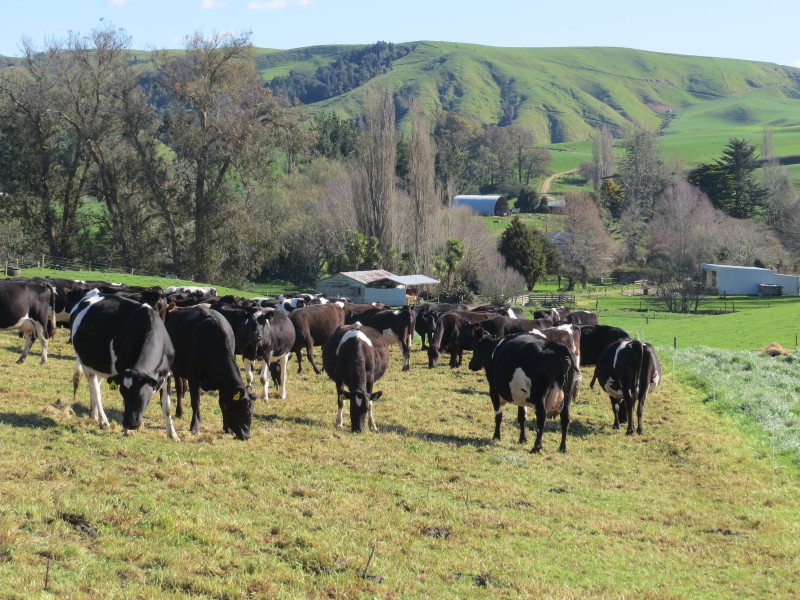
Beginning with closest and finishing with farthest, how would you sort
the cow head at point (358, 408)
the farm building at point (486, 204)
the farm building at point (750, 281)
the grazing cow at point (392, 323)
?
the cow head at point (358, 408) → the grazing cow at point (392, 323) → the farm building at point (750, 281) → the farm building at point (486, 204)

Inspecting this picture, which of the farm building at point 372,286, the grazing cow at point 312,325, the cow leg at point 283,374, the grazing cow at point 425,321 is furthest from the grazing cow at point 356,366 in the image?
the farm building at point 372,286

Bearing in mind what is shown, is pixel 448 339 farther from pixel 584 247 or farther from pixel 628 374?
pixel 584 247

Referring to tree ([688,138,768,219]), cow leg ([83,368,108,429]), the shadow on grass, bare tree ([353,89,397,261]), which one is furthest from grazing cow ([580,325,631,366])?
tree ([688,138,768,219])

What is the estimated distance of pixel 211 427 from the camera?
47.4ft

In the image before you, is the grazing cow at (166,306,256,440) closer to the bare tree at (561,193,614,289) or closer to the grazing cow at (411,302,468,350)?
the grazing cow at (411,302,468,350)

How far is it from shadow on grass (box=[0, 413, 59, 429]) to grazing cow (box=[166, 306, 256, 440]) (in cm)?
214

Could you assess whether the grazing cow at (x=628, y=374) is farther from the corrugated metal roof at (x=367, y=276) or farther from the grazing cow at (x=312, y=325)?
the corrugated metal roof at (x=367, y=276)

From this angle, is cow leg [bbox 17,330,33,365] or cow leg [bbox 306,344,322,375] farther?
cow leg [bbox 306,344,322,375]

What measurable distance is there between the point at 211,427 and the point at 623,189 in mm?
A: 129813

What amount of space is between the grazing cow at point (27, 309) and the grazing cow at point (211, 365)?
5.98 metres

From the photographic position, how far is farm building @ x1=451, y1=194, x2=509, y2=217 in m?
136

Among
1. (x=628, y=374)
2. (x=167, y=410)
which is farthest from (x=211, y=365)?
(x=628, y=374)

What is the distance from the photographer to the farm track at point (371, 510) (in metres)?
7.91

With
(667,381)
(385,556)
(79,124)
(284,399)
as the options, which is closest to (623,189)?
(79,124)
